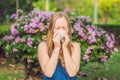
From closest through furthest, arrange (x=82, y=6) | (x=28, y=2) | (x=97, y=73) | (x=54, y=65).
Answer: (x=54, y=65) < (x=97, y=73) < (x=82, y=6) < (x=28, y=2)

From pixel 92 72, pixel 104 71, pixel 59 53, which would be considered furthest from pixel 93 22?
pixel 59 53

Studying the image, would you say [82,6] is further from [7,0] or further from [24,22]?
[24,22]

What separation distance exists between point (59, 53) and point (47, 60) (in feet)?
0.42

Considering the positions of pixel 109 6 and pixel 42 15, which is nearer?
pixel 42 15

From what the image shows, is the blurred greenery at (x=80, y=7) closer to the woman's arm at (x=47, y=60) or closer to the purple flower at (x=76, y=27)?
the purple flower at (x=76, y=27)

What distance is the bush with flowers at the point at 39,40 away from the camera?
843 cm

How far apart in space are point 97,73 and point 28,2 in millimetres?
35611

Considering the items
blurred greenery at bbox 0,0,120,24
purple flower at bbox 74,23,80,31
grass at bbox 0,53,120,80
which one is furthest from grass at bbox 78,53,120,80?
blurred greenery at bbox 0,0,120,24

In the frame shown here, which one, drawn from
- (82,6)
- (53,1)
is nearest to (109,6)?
(82,6)

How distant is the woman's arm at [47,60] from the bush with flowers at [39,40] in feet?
14.4

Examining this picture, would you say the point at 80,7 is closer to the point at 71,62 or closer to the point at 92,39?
the point at 92,39

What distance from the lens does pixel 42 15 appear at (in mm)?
8742

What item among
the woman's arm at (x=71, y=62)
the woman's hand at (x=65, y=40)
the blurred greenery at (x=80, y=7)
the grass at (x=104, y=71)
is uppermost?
the woman's hand at (x=65, y=40)

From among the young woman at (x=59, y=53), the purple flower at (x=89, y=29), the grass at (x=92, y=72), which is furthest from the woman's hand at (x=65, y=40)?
the grass at (x=92, y=72)
